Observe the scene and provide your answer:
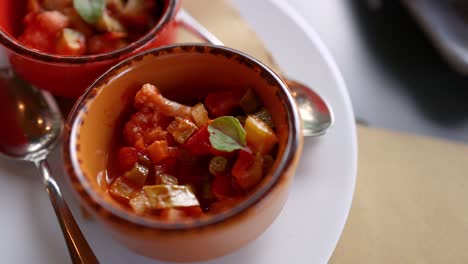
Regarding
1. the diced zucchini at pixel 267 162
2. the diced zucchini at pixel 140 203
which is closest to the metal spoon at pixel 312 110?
the diced zucchini at pixel 267 162

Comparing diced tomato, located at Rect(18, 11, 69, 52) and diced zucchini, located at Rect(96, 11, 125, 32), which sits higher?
diced zucchini, located at Rect(96, 11, 125, 32)

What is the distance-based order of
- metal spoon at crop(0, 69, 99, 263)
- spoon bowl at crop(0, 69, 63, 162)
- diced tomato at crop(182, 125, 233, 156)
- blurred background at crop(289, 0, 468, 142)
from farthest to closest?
blurred background at crop(289, 0, 468, 142) → spoon bowl at crop(0, 69, 63, 162) → metal spoon at crop(0, 69, 99, 263) → diced tomato at crop(182, 125, 233, 156)

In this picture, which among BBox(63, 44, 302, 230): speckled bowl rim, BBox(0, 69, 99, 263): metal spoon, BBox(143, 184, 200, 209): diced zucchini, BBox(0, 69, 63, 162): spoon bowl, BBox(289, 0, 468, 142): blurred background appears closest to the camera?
BBox(63, 44, 302, 230): speckled bowl rim

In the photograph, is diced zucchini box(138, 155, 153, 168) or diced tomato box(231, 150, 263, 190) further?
diced zucchini box(138, 155, 153, 168)

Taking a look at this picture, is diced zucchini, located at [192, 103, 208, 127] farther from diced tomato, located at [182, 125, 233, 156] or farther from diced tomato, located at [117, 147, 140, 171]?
diced tomato, located at [117, 147, 140, 171]

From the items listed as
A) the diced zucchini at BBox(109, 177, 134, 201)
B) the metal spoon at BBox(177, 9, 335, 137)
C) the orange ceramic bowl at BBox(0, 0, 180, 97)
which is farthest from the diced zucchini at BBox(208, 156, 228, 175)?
the orange ceramic bowl at BBox(0, 0, 180, 97)

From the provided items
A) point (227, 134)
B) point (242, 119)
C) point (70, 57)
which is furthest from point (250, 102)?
point (70, 57)

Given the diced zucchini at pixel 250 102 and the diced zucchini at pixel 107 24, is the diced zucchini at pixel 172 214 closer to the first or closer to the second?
the diced zucchini at pixel 250 102
